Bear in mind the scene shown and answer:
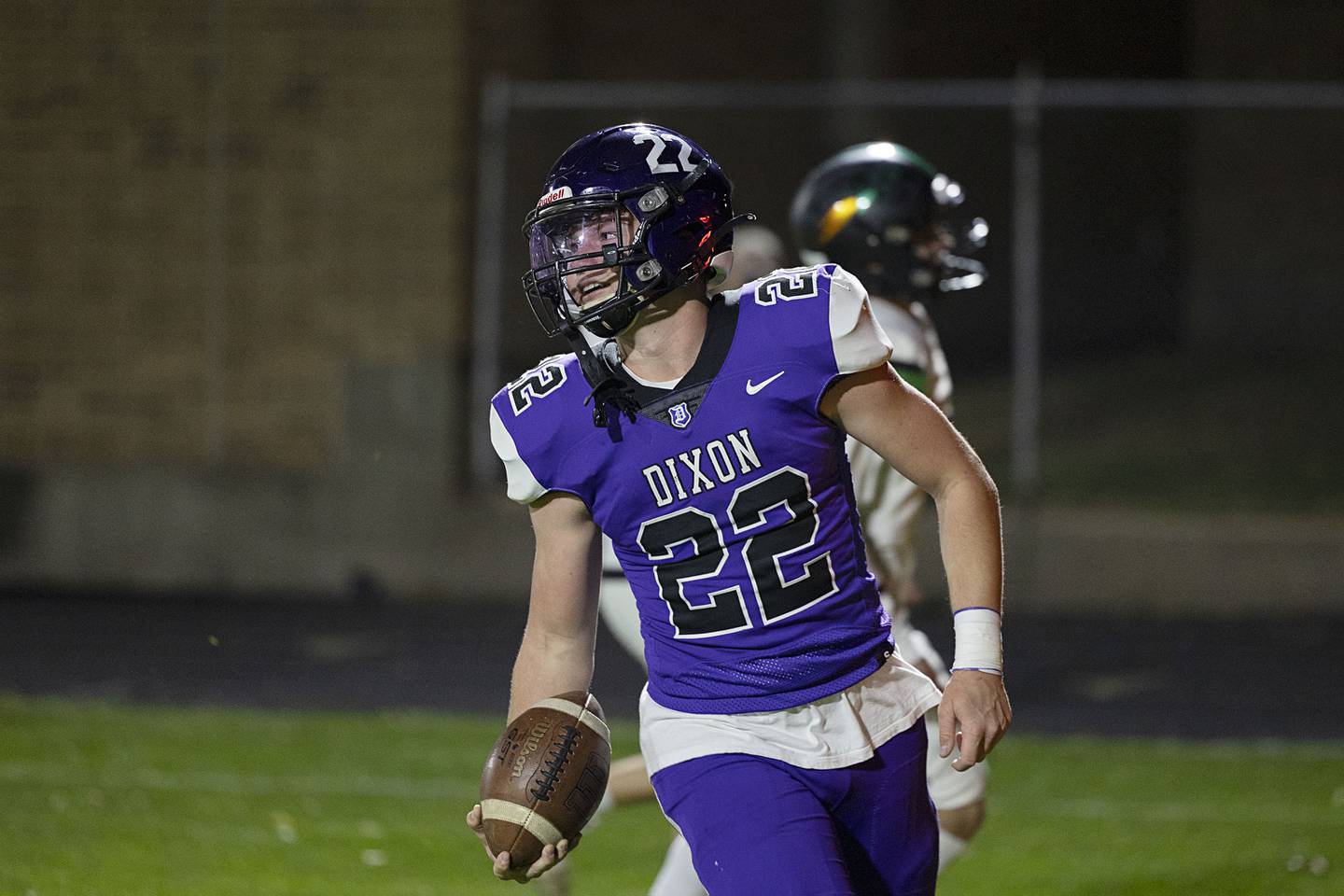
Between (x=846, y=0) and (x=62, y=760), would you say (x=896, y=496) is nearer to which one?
(x=62, y=760)

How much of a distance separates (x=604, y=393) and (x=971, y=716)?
90 centimetres

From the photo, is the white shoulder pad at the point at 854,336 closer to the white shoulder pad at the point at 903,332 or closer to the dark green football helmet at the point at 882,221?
the white shoulder pad at the point at 903,332

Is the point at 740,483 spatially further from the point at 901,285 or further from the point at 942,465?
the point at 901,285

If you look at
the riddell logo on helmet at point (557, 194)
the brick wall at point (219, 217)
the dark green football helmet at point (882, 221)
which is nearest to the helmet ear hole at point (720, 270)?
the riddell logo on helmet at point (557, 194)

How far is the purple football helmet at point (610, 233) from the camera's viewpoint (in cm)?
361

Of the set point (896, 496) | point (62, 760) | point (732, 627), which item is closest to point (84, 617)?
point (62, 760)

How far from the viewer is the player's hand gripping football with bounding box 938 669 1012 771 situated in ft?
11.2

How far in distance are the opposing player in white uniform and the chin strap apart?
1465 mm

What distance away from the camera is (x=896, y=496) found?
5195 mm

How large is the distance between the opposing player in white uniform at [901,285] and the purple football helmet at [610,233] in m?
1.47

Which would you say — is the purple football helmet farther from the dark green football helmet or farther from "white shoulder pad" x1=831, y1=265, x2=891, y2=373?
the dark green football helmet

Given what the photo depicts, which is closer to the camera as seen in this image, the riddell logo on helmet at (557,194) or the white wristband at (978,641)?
the white wristband at (978,641)

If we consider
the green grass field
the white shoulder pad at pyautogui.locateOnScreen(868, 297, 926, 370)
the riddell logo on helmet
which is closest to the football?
the riddell logo on helmet

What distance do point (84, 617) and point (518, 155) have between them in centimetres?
450
